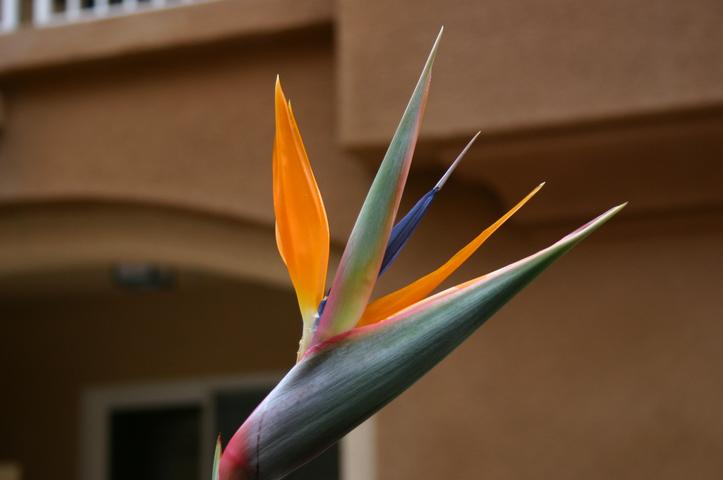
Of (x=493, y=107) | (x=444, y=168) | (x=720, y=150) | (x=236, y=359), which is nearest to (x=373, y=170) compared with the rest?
(x=444, y=168)

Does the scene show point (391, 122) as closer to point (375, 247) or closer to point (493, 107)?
point (493, 107)

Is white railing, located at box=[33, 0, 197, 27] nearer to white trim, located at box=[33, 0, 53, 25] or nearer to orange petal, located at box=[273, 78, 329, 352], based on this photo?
white trim, located at box=[33, 0, 53, 25]

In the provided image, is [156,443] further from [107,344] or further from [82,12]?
[82,12]

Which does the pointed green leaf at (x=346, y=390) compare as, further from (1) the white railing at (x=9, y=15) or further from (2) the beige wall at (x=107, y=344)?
(2) the beige wall at (x=107, y=344)

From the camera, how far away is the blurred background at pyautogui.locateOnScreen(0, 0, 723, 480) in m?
3.62

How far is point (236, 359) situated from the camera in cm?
650

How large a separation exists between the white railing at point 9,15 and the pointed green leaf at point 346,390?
3828mm

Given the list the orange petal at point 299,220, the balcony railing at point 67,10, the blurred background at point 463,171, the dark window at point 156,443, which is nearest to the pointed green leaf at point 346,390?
the orange petal at point 299,220

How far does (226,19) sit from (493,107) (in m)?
1.14

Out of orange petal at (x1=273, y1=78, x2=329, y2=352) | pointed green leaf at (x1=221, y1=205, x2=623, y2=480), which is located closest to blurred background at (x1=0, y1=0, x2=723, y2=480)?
orange petal at (x1=273, y1=78, x2=329, y2=352)

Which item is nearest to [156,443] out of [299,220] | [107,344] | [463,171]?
[107,344]

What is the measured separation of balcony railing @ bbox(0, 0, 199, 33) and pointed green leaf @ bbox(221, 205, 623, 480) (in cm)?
337

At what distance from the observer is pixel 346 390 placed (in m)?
1.08

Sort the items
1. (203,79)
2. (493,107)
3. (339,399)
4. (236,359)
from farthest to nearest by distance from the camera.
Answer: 1. (236,359)
2. (203,79)
3. (493,107)
4. (339,399)
